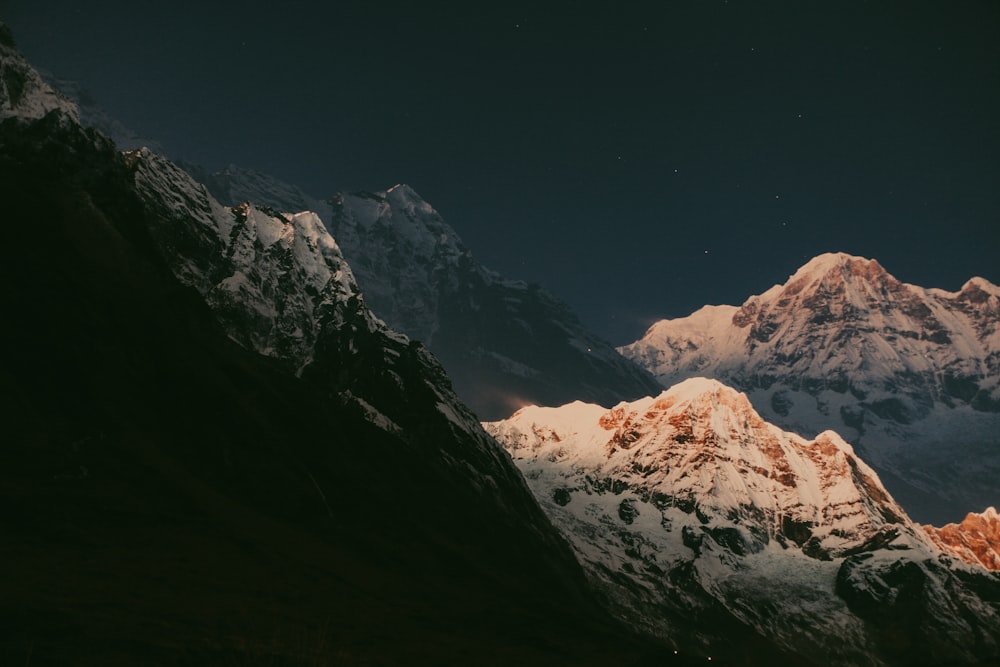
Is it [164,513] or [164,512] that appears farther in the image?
[164,512]

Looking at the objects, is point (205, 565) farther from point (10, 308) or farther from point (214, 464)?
point (10, 308)

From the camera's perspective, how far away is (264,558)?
420 feet

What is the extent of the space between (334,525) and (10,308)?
3069 inches

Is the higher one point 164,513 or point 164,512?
point 164,512

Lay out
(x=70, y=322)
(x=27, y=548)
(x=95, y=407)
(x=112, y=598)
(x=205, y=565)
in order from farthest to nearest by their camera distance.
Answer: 1. (x=70, y=322)
2. (x=95, y=407)
3. (x=205, y=565)
4. (x=27, y=548)
5. (x=112, y=598)

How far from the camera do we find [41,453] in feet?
403

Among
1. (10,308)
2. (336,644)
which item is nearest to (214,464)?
(10,308)

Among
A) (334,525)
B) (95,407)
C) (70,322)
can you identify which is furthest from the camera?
(334,525)

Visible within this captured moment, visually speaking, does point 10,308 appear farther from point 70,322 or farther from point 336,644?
point 336,644

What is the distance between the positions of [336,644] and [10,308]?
101 metres

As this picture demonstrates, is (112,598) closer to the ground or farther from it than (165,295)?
closer to the ground

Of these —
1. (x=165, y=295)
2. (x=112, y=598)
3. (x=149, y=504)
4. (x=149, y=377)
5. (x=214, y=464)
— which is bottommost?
(x=112, y=598)

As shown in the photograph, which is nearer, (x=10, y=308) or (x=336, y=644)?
(x=336, y=644)

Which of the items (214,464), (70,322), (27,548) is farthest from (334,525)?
(27,548)
